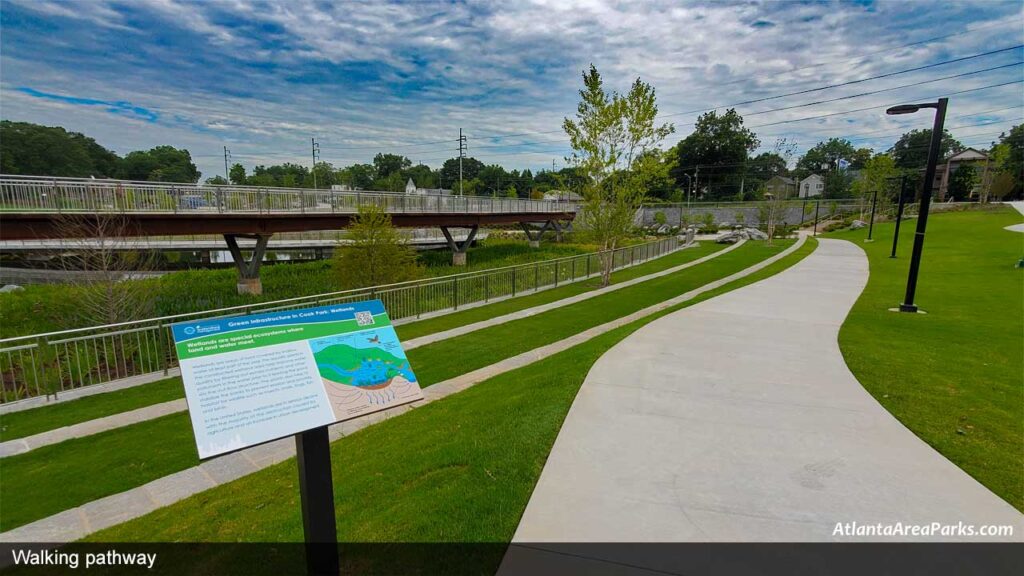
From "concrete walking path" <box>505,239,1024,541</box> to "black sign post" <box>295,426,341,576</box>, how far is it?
1322mm

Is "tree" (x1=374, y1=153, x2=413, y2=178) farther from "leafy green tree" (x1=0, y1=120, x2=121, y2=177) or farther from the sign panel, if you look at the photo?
the sign panel

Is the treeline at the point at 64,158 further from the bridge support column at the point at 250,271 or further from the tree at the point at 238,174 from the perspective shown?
the bridge support column at the point at 250,271

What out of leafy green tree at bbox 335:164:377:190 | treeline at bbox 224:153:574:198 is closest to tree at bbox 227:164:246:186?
treeline at bbox 224:153:574:198

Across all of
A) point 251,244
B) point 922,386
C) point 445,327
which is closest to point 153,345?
point 445,327

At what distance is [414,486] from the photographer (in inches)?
154

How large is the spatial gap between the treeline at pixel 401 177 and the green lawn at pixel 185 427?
90.6 meters

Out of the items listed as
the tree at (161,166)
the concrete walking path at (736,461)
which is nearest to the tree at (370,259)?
the concrete walking path at (736,461)

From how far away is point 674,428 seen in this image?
474 centimetres

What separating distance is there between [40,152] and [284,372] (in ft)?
372

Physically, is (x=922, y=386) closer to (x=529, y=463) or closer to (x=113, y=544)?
(x=529, y=463)

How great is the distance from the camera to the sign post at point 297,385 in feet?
7.89

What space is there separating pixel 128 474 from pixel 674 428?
6164 millimetres

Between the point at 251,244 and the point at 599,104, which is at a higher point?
the point at 599,104

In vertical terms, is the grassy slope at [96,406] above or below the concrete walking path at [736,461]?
below
